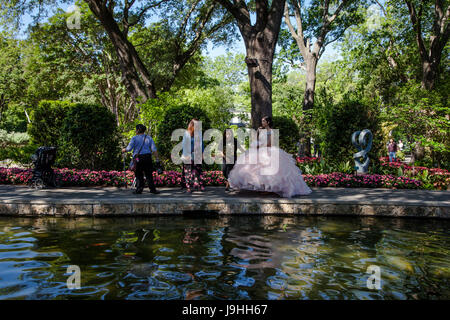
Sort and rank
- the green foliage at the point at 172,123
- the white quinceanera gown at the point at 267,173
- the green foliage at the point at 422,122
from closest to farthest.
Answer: the white quinceanera gown at the point at 267,173
the green foliage at the point at 172,123
the green foliage at the point at 422,122

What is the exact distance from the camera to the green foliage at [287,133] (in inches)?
719

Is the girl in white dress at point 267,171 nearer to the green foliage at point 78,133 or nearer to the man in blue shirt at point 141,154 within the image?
the man in blue shirt at point 141,154

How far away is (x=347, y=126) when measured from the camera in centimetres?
1351

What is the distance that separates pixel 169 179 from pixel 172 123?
2.27 m

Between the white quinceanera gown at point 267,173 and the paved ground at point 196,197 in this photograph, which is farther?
the white quinceanera gown at point 267,173

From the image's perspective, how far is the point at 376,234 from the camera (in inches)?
269

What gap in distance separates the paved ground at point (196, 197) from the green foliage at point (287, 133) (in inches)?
310

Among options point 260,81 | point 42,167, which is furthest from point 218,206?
point 42,167

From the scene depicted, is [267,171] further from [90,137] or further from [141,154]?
[90,137]

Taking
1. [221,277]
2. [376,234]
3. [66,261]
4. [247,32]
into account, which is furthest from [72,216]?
[247,32]

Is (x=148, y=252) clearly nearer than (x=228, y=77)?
Yes

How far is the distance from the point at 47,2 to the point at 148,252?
56.3 feet

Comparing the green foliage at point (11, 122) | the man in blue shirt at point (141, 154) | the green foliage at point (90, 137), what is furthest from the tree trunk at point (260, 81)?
the green foliage at point (11, 122)

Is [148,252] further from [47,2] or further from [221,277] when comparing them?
[47,2]
